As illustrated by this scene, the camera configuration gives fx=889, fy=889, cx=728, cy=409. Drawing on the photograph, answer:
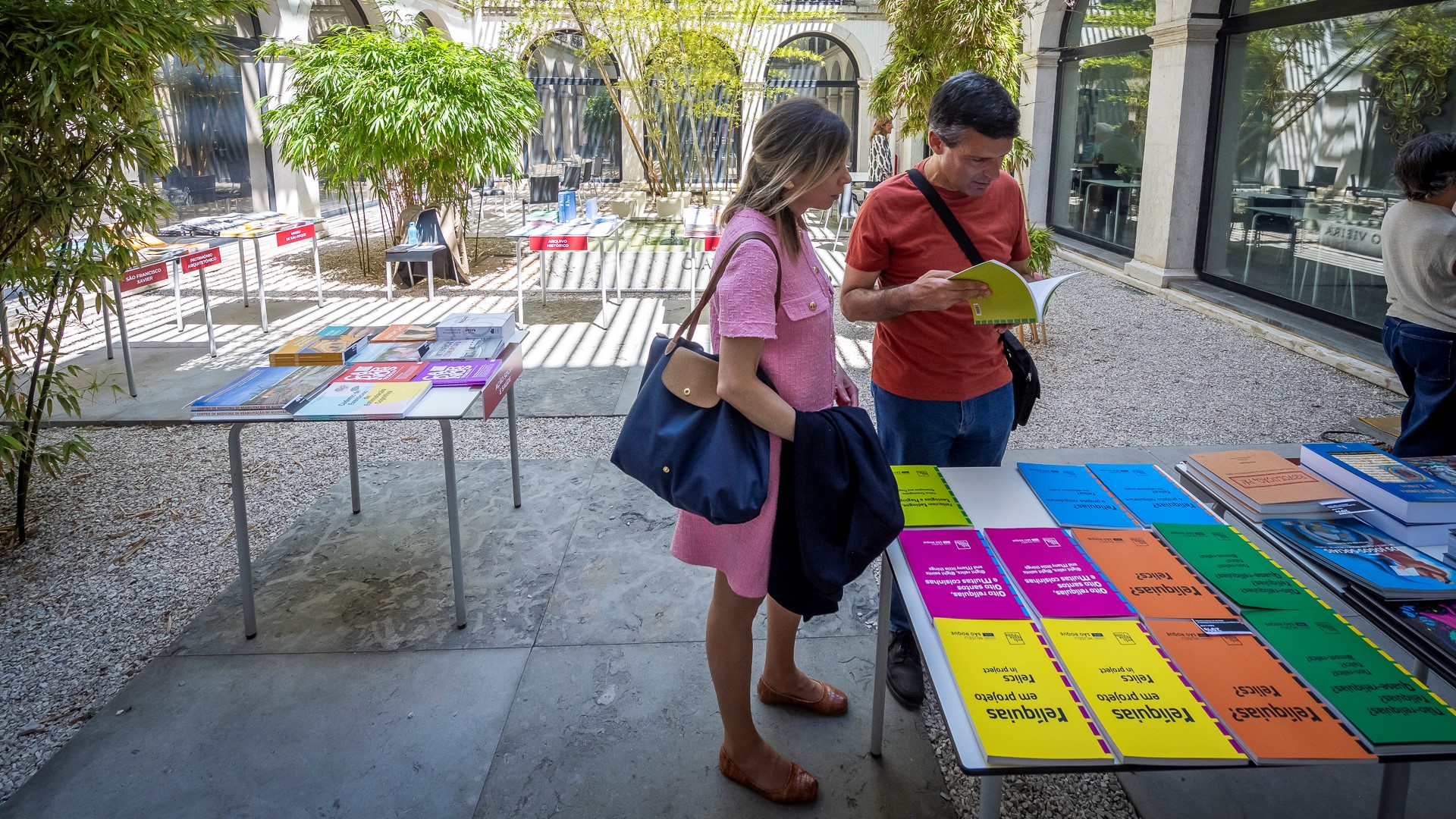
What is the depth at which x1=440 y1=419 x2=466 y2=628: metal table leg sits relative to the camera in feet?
8.79

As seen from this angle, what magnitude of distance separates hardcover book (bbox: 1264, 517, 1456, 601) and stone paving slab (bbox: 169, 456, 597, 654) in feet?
6.98

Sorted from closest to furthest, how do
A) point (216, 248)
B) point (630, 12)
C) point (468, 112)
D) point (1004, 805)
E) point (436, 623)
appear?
point (1004, 805)
point (436, 623)
point (216, 248)
point (468, 112)
point (630, 12)

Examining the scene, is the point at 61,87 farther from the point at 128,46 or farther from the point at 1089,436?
the point at 1089,436

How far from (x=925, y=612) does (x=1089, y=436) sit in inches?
140

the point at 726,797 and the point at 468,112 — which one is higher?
the point at 468,112

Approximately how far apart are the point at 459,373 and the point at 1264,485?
94.2 inches

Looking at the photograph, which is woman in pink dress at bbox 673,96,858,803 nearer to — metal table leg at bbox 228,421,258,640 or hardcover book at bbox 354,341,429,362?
metal table leg at bbox 228,421,258,640

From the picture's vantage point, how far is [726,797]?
211 cm

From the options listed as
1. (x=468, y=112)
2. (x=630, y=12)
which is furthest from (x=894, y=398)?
(x=630, y=12)

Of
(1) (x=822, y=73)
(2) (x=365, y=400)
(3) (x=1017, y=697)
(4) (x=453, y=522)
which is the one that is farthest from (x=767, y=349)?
(1) (x=822, y=73)

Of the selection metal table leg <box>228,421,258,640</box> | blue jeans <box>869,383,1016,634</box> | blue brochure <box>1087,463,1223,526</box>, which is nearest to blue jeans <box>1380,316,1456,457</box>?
blue brochure <box>1087,463,1223,526</box>

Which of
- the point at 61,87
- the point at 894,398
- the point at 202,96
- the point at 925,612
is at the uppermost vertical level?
the point at 202,96

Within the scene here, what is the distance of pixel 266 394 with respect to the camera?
2.77 meters

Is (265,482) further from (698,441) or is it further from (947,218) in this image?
(947,218)
